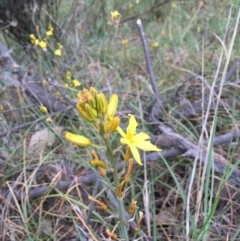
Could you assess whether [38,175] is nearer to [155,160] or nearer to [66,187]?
[66,187]

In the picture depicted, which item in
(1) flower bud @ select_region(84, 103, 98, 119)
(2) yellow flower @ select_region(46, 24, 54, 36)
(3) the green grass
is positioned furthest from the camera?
(2) yellow flower @ select_region(46, 24, 54, 36)

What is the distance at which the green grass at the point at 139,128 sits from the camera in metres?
1.23

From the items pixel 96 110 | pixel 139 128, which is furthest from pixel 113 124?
pixel 139 128

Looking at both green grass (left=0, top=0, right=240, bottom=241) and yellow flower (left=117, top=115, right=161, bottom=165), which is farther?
green grass (left=0, top=0, right=240, bottom=241)

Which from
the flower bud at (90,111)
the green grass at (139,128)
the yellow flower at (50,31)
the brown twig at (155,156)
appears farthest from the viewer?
the yellow flower at (50,31)

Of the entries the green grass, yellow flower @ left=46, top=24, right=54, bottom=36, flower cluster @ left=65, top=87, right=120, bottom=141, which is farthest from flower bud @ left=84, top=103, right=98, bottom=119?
yellow flower @ left=46, top=24, right=54, bottom=36

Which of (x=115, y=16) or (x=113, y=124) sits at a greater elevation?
(x=113, y=124)

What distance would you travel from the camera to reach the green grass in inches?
48.3

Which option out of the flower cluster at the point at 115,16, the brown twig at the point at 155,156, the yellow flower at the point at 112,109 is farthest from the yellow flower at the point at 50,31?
the yellow flower at the point at 112,109

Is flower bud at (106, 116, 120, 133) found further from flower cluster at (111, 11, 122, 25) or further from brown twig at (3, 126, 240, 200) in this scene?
flower cluster at (111, 11, 122, 25)

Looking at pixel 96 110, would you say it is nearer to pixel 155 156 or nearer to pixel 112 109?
pixel 112 109

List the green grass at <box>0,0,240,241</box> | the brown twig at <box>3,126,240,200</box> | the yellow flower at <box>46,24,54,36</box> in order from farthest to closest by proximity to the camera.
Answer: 1. the yellow flower at <box>46,24,54,36</box>
2. the brown twig at <box>3,126,240,200</box>
3. the green grass at <box>0,0,240,241</box>

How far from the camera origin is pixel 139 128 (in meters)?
1.58

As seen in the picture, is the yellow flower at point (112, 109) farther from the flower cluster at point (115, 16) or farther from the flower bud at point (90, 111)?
the flower cluster at point (115, 16)
